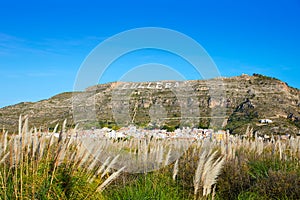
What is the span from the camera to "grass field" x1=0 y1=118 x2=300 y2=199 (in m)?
4.06

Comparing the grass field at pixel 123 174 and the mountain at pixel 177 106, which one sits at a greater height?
the mountain at pixel 177 106

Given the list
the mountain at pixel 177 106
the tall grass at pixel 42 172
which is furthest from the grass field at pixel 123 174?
the mountain at pixel 177 106

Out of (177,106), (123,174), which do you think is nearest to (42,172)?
(123,174)

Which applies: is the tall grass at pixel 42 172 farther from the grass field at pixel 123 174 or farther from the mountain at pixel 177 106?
the mountain at pixel 177 106

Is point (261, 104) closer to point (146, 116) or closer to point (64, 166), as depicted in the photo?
point (146, 116)

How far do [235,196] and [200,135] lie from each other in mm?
6908

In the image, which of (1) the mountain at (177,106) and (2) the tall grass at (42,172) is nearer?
(2) the tall grass at (42,172)

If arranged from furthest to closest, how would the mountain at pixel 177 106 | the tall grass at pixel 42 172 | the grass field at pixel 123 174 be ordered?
the mountain at pixel 177 106
the grass field at pixel 123 174
the tall grass at pixel 42 172

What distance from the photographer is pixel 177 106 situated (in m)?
17.4

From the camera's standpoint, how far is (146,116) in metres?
16.0

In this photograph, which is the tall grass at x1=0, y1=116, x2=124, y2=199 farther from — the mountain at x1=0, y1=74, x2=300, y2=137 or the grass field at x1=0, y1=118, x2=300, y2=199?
the mountain at x1=0, y1=74, x2=300, y2=137

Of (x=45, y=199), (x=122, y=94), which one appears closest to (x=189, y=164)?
(x=45, y=199)

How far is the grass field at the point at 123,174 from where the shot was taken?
13.3 feet

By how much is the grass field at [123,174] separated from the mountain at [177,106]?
71 cm
